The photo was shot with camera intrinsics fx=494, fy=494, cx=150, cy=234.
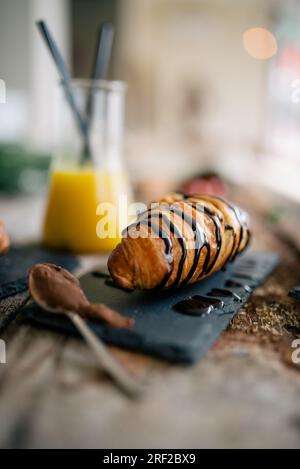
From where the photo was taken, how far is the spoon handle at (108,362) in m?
0.50

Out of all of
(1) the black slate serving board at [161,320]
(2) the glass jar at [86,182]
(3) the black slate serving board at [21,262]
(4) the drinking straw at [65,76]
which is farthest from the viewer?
(2) the glass jar at [86,182]

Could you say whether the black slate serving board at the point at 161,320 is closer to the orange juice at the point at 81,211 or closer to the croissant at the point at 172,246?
the croissant at the point at 172,246

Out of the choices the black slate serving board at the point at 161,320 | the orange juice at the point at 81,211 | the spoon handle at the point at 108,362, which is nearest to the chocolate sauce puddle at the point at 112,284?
the black slate serving board at the point at 161,320

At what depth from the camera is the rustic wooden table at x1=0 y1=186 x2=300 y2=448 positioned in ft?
1.44

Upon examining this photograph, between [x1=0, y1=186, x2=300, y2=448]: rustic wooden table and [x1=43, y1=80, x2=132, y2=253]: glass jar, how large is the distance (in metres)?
0.40

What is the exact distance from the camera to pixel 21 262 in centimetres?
94

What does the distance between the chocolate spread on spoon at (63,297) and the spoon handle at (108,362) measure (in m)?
0.02

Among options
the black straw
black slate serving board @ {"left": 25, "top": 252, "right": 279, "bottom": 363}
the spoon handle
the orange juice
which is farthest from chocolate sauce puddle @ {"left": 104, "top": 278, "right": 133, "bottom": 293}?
the black straw

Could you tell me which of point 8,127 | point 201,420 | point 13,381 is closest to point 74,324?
point 13,381

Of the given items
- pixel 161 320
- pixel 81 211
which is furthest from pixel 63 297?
pixel 81 211

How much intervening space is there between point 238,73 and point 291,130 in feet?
11.5

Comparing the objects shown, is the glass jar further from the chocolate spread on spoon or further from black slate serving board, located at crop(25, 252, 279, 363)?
the chocolate spread on spoon

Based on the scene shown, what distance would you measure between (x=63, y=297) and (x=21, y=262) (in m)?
0.32

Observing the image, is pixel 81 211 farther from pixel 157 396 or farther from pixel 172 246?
pixel 157 396
